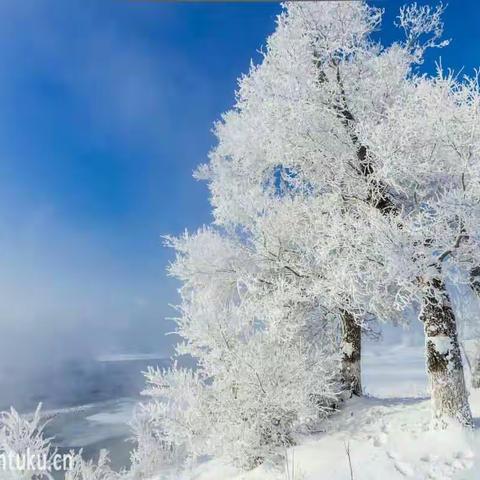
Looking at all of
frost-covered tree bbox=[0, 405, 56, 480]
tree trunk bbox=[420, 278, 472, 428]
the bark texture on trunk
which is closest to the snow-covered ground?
tree trunk bbox=[420, 278, 472, 428]

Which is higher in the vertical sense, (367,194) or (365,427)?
(367,194)

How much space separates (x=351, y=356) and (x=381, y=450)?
2790 millimetres

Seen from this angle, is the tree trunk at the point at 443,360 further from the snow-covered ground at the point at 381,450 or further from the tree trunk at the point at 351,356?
the tree trunk at the point at 351,356

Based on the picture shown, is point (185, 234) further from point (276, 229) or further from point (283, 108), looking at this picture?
point (283, 108)

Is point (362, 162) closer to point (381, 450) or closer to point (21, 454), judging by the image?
point (381, 450)

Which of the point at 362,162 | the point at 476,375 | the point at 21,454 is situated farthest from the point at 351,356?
the point at 476,375

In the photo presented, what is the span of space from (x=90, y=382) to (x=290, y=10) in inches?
Answer: 3016

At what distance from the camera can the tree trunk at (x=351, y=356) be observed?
964 centimetres

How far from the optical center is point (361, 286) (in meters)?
7.31

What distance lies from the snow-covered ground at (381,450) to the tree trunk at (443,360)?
11.6 inches

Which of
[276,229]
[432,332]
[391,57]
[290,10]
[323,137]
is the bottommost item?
[432,332]

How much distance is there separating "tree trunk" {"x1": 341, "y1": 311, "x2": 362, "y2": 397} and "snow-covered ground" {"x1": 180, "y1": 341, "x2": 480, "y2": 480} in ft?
1.40

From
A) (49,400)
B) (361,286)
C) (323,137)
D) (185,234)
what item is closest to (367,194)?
Answer: (323,137)

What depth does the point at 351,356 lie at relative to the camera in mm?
9797
